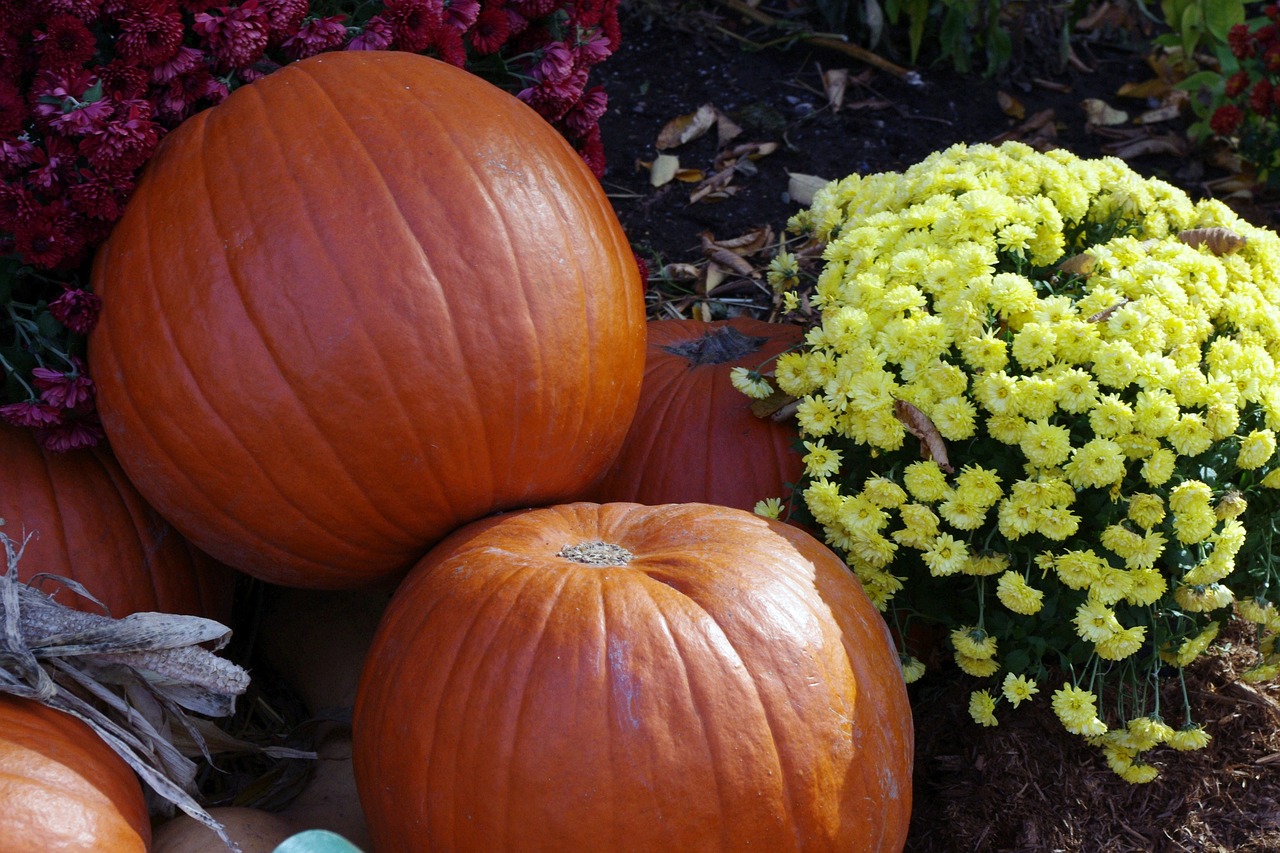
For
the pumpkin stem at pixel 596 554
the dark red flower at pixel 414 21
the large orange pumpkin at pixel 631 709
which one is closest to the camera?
the large orange pumpkin at pixel 631 709

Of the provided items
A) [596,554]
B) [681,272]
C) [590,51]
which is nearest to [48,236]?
[596,554]

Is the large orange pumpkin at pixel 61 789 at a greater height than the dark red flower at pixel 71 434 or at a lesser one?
lesser

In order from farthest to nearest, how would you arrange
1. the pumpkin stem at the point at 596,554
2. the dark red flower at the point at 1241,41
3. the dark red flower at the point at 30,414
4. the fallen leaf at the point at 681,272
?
the dark red flower at the point at 1241,41 → the fallen leaf at the point at 681,272 → the dark red flower at the point at 30,414 → the pumpkin stem at the point at 596,554

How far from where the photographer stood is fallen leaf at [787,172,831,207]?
3.43 m

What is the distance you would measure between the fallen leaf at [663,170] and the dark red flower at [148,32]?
183cm

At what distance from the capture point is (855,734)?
1665 millimetres

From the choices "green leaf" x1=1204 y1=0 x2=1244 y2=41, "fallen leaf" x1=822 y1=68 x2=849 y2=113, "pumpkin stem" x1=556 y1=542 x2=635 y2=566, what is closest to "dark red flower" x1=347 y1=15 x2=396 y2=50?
"pumpkin stem" x1=556 y1=542 x2=635 y2=566

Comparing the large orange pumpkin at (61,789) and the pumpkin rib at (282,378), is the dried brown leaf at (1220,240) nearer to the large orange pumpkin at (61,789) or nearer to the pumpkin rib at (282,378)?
the pumpkin rib at (282,378)

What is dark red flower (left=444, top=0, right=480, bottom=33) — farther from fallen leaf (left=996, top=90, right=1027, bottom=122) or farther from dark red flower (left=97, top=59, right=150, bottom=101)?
fallen leaf (left=996, top=90, right=1027, bottom=122)

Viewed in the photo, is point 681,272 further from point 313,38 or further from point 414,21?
point 313,38

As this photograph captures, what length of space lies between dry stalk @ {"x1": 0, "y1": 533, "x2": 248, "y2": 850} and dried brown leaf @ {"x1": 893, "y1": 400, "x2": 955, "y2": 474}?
1.15m

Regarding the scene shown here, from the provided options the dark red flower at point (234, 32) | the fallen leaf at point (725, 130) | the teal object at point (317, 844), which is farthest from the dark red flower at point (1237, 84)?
the teal object at point (317, 844)

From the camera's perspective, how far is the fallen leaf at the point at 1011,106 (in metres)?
3.80

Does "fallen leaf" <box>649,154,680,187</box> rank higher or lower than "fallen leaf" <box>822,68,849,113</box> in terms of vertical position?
lower
